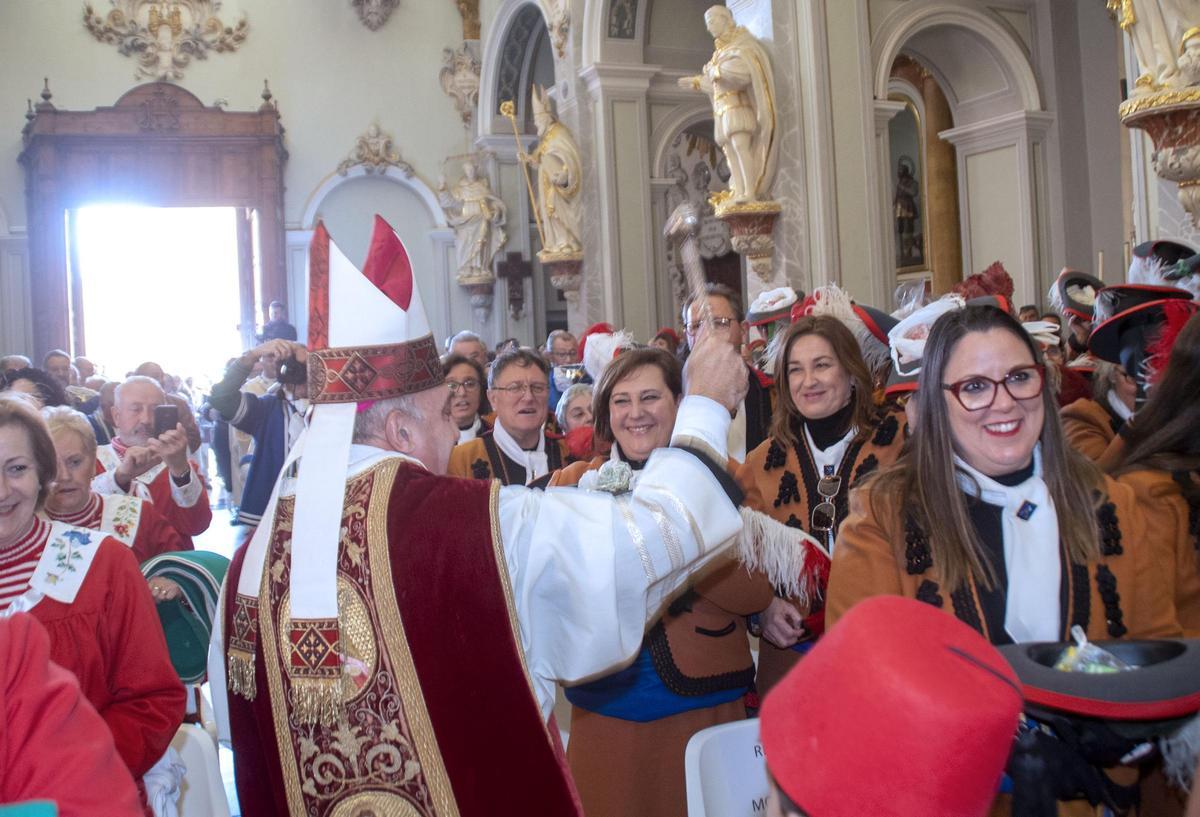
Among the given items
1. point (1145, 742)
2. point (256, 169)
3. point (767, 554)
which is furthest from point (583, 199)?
point (1145, 742)

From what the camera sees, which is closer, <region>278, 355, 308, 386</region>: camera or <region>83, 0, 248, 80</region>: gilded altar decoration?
<region>278, 355, 308, 386</region>: camera

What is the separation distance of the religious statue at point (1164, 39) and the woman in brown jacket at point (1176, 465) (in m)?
4.19

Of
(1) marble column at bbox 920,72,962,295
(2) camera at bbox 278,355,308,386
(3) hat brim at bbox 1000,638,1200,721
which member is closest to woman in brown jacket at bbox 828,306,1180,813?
(3) hat brim at bbox 1000,638,1200,721

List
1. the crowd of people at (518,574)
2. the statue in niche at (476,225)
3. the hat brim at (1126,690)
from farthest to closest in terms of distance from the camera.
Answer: the statue in niche at (476,225)
the crowd of people at (518,574)
the hat brim at (1126,690)

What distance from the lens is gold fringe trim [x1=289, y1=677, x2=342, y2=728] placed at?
1922mm

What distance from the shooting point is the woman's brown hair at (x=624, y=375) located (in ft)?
11.0

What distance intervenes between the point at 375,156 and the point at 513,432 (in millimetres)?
12492

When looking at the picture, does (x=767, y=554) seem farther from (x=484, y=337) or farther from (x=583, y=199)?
(x=484, y=337)

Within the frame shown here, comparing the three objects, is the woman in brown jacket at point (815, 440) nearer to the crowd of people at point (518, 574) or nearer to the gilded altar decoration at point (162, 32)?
the crowd of people at point (518, 574)

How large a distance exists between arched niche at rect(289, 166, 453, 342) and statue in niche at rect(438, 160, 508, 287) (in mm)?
759

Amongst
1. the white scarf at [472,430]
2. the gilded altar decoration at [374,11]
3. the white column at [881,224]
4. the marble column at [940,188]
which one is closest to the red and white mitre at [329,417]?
the white scarf at [472,430]

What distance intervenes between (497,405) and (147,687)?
8.07ft

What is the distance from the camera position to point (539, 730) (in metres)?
1.92

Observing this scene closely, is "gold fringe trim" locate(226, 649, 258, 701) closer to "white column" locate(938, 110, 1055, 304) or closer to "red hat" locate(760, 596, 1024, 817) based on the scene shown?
"red hat" locate(760, 596, 1024, 817)
